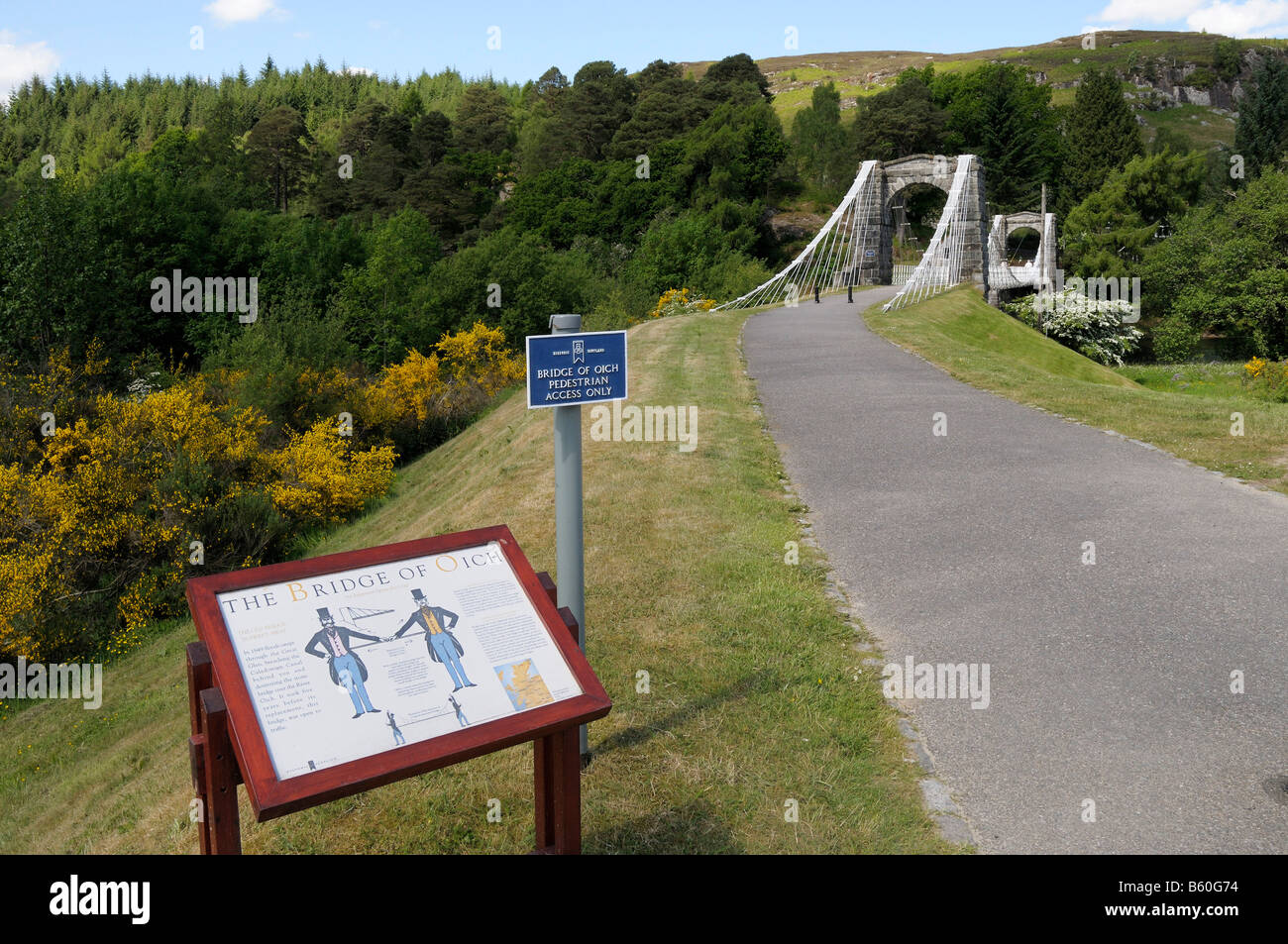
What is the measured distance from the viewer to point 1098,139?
215 feet

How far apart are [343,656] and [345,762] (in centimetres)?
42

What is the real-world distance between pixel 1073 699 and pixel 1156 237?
61.9 meters

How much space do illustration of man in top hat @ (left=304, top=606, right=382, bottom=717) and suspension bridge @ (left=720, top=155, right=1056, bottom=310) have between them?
31.4 meters

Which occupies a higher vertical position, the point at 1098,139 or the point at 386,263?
the point at 1098,139

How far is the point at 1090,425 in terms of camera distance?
1239 cm

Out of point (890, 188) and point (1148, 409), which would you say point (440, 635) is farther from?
point (890, 188)

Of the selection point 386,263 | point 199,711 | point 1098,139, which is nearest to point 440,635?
point 199,711

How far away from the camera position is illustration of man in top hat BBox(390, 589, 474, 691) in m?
3.62

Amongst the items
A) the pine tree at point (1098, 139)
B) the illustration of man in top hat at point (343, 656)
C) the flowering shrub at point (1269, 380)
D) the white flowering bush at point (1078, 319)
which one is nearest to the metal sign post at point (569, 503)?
the illustration of man in top hat at point (343, 656)

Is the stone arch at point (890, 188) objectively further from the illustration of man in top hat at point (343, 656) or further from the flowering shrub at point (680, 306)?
the illustration of man in top hat at point (343, 656)

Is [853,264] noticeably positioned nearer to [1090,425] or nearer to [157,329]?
[157,329]

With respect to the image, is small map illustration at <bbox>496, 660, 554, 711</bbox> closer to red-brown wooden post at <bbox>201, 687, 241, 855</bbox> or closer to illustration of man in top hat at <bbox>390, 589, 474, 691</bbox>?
illustration of man in top hat at <bbox>390, 589, 474, 691</bbox>

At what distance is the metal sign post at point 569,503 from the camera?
16.2 ft

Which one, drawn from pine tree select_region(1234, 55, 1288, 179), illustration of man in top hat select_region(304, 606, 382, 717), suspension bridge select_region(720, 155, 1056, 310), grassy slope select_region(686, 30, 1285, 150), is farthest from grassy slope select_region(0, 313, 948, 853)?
grassy slope select_region(686, 30, 1285, 150)
